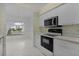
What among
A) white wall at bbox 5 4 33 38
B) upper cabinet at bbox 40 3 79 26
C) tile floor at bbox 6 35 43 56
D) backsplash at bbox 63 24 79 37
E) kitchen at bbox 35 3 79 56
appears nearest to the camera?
kitchen at bbox 35 3 79 56

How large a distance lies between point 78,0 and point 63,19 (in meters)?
2.01

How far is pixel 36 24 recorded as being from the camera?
20.0 feet

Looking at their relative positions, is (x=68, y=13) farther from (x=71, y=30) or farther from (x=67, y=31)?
(x=67, y=31)

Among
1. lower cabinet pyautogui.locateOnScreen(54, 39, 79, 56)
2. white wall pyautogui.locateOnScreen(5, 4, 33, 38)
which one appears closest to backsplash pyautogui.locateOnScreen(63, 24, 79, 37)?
lower cabinet pyautogui.locateOnScreen(54, 39, 79, 56)

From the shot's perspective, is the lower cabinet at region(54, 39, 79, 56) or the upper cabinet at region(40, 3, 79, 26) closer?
the lower cabinet at region(54, 39, 79, 56)

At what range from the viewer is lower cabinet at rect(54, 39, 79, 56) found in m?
2.10

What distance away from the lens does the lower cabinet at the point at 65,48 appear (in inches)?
82.5

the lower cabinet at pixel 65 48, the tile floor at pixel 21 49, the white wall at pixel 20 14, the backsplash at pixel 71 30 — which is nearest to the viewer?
the lower cabinet at pixel 65 48

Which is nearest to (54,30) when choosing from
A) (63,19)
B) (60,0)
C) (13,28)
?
(63,19)

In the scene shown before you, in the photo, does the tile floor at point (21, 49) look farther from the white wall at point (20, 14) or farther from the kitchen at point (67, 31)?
the white wall at point (20, 14)

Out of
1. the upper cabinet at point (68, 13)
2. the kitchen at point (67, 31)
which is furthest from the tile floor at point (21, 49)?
the upper cabinet at point (68, 13)

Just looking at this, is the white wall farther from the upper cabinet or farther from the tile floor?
the upper cabinet

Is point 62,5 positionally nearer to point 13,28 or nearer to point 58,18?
point 58,18

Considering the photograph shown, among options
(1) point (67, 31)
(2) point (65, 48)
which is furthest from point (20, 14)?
(2) point (65, 48)
